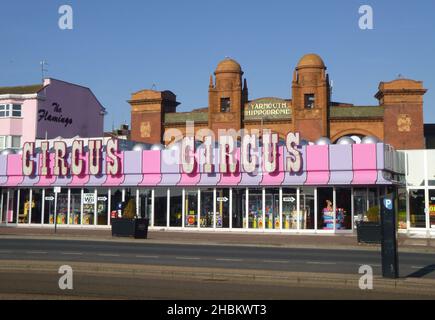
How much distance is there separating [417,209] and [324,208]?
5.84 metres

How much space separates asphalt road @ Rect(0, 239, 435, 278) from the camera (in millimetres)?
16016

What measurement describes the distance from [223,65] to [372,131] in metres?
17.0

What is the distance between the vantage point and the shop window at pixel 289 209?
34406mm

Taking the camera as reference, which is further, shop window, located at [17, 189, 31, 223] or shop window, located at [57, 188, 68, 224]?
shop window, located at [17, 189, 31, 223]

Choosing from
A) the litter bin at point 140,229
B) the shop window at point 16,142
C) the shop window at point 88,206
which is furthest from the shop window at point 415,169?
the shop window at point 16,142

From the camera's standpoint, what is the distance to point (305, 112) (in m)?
56.8

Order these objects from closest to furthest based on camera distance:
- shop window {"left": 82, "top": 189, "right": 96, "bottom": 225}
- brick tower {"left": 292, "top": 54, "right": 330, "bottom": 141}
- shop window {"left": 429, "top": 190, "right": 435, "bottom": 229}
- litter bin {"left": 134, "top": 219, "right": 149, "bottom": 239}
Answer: litter bin {"left": 134, "top": 219, "right": 149, "bottom": 239} → shop window {"left": 429, "top": 190, "right": 435, "bottom": 229} → shop window {"left": 82, "top": 189, "right": 96, "bottom": 225} → brick tower {"left": 292, "top": 54, "right": 330, "bottom": 141}

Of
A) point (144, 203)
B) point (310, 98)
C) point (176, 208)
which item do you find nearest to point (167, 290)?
point (176, 208)

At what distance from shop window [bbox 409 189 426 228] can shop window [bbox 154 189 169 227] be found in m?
15.3

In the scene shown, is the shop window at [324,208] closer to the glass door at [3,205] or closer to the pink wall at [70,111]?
the glass door at [3,205]

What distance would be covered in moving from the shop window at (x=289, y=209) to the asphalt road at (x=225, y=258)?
12.4 meters

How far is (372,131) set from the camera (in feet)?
185

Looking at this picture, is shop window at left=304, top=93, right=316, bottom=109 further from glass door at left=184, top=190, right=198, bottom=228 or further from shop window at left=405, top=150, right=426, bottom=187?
glass door at left=184, top=190, right=198, bottom=228

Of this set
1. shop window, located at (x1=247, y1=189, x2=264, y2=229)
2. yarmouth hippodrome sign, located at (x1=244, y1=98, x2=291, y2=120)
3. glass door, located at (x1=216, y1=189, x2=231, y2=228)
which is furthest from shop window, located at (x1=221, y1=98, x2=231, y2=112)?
shop window, located at (x1=247, y1=189, x2=264, y2=229)
